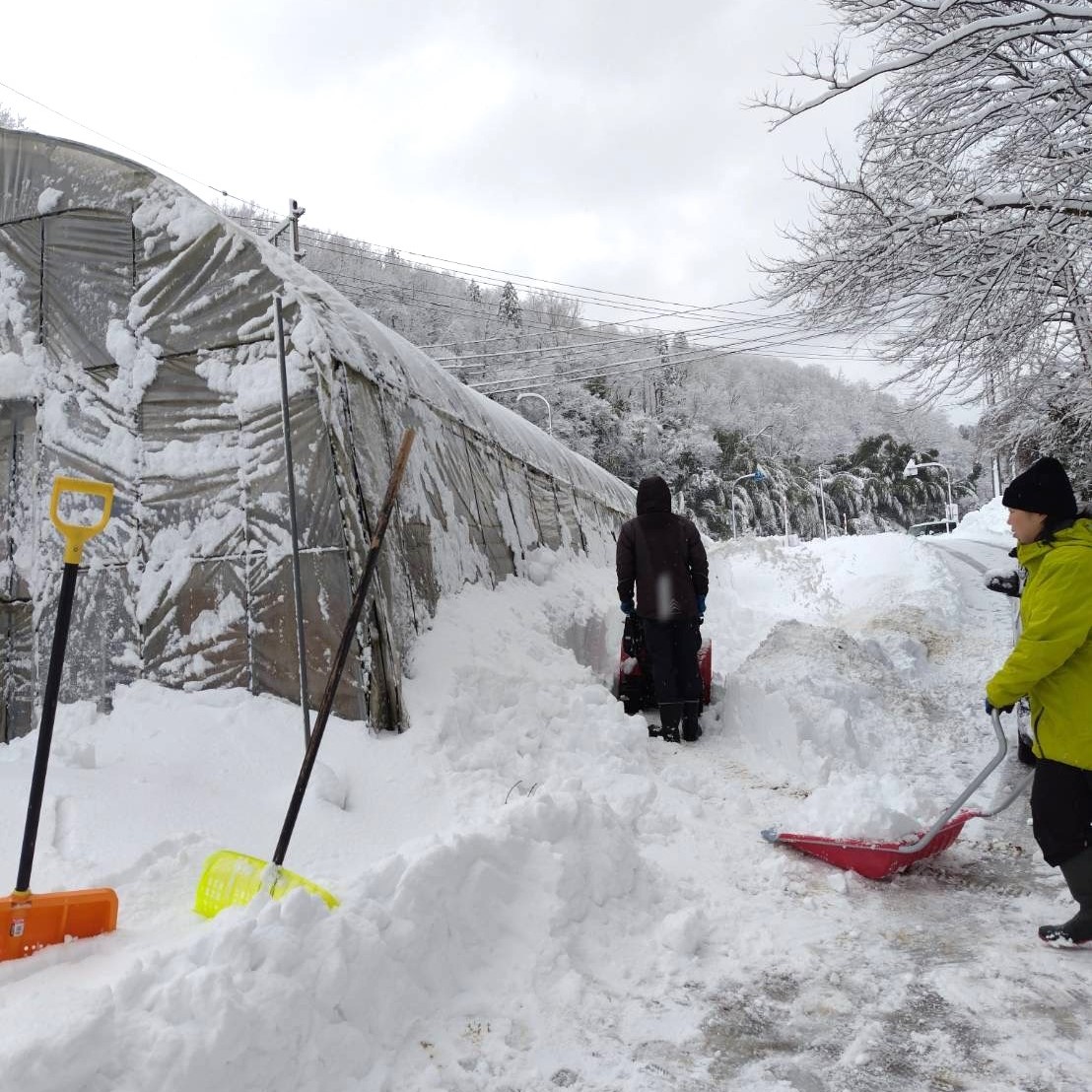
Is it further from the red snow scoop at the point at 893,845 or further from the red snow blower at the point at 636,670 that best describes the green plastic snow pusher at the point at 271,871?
the red snow blower at the point at 636,670

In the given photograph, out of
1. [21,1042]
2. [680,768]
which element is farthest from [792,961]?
[21,1042]

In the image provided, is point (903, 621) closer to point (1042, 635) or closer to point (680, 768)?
point (680, 768)

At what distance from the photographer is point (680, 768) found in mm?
5223

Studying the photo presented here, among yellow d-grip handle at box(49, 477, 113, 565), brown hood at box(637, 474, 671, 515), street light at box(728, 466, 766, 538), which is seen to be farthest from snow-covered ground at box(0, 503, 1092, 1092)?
street light at box(728, 466, 766, 538)

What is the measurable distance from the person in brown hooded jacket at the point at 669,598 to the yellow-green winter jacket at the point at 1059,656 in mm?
2912

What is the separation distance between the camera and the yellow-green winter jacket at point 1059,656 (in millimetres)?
3076

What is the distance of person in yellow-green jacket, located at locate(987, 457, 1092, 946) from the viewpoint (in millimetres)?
3080

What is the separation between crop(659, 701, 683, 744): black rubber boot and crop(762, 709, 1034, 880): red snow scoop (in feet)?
6.58

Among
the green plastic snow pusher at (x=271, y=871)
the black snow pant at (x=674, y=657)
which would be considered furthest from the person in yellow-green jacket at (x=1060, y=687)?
the black snow pant at (x=674, y=657)

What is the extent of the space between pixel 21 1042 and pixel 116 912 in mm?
797

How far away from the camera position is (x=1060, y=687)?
3.17 metres

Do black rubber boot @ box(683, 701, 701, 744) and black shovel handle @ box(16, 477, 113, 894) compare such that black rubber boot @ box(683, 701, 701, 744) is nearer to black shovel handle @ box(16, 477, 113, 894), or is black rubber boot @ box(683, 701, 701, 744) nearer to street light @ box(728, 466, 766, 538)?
black shovel handle @ box(16, 477, 113, 894)

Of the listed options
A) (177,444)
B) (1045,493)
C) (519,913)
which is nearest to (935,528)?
(1045,493)

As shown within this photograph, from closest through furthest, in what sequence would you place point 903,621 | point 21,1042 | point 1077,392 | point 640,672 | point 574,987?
point 21,1042
point 574,987
point 640,672
point 1077,392
point 903,621
